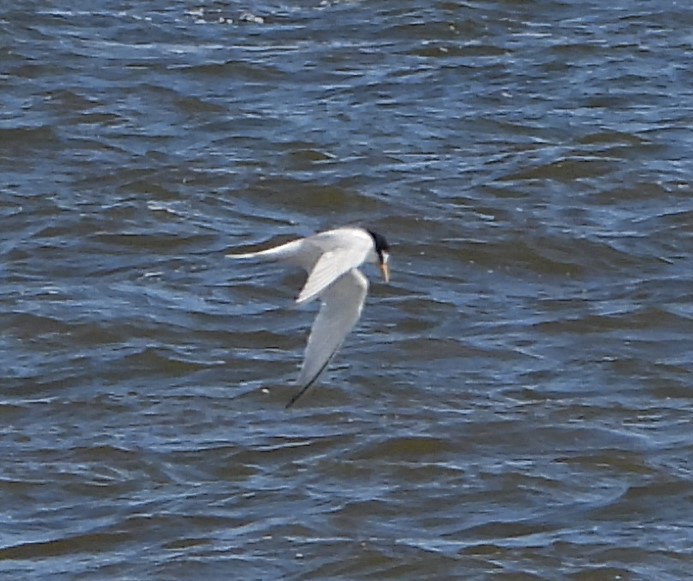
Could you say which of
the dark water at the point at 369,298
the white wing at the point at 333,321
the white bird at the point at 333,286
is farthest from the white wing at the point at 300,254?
the dark water at the point at 369,298

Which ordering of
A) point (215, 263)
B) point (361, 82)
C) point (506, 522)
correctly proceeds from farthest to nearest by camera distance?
point (361, 82), point (215, 263), point (506, 522)

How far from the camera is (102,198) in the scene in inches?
415

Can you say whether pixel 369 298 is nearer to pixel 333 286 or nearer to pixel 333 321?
pixel 333 286

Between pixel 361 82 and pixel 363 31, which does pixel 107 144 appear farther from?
pixel 363 31

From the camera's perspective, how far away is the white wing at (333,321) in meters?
6.20

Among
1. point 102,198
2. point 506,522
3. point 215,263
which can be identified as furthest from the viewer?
point 102,198

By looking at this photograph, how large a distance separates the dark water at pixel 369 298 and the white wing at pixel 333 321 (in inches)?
39.6

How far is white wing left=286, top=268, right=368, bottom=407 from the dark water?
1.01m

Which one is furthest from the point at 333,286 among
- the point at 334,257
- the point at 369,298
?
the point at 369,298

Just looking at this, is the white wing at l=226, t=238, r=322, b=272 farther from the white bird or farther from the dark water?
the dark water

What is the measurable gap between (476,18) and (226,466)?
21.7 ft

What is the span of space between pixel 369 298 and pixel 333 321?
9.97ft

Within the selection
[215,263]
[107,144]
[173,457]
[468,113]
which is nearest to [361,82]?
[468,113]

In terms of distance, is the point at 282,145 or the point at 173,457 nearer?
the point at 173,457
